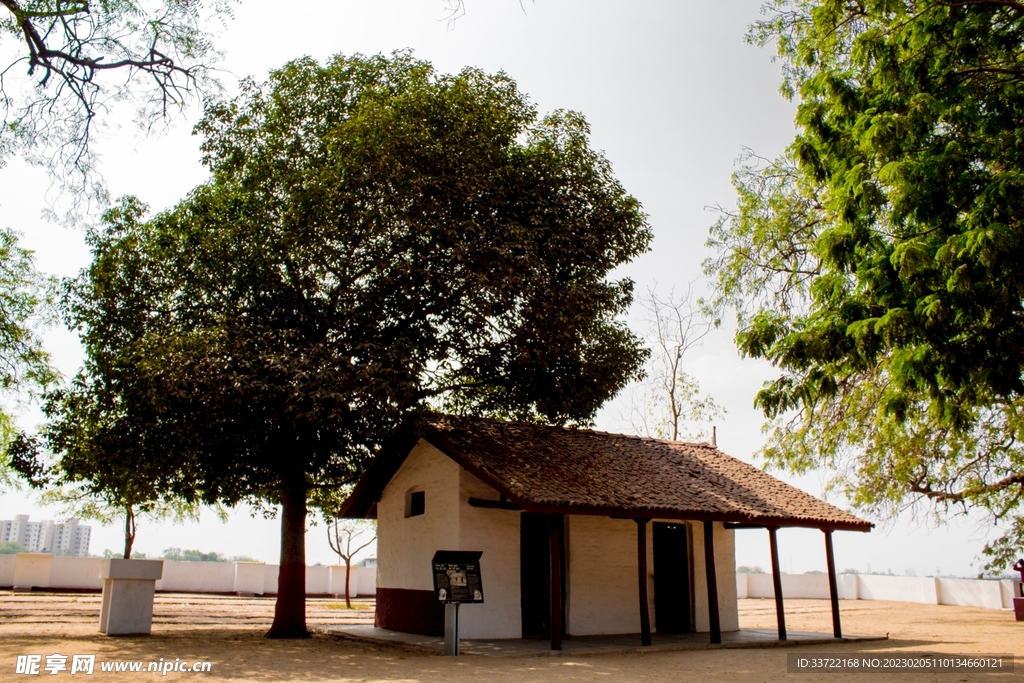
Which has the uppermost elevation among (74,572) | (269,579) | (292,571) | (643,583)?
(292,571)

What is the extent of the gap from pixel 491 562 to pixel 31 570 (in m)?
20.9

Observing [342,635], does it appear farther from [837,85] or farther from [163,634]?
[837,85]

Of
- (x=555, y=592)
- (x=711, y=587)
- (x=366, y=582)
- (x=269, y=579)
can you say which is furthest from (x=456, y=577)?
(x=366, y=582)

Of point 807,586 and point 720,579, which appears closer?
point 720,579

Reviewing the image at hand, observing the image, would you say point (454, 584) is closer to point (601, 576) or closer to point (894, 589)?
point (601, 576)

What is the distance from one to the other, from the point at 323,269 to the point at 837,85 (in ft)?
32.2

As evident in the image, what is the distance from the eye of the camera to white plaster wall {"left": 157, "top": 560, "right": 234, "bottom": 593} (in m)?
30.0

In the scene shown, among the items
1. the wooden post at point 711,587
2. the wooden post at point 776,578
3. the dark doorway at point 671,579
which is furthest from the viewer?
the dark doorway at point 671,579

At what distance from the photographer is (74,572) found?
28.0 m

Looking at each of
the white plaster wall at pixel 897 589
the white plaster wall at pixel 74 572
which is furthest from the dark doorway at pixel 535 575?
the white plaster wall at pixel 897 589

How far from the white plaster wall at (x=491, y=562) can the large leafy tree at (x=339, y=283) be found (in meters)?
1.98

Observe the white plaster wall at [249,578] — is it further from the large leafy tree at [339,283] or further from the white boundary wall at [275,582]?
the large leafy tree at [339,283]

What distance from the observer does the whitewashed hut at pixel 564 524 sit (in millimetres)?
13883

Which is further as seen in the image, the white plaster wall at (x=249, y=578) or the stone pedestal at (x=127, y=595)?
the white plaster wall at (x=249, y=578)
